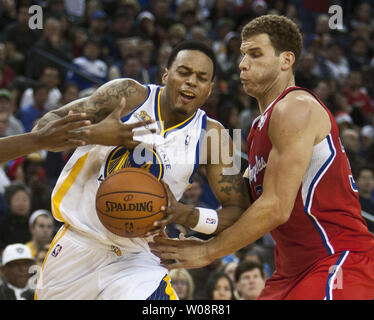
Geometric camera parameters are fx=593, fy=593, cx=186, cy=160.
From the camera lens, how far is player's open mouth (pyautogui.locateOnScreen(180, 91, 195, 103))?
3.68 meters

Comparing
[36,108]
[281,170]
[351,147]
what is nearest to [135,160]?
[281,170]

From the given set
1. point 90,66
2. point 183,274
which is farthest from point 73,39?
point 183,274

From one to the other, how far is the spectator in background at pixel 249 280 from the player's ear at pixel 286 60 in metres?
2.54

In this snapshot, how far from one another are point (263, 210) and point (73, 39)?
732cm

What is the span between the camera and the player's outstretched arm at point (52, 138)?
3.14 metres

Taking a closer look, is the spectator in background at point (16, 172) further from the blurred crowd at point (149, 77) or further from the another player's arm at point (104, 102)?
the another player's arm at point (104, 102)

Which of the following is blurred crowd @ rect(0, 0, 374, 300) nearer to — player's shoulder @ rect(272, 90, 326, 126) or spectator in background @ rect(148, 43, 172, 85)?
spectator in background @ rect(148, 43, 172, 85)

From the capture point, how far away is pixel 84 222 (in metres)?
3.51

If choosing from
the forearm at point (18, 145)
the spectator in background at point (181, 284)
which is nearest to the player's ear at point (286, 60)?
the forearm at point (18, 145)

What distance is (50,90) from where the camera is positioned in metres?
8.12

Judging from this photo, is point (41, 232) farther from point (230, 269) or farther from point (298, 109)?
point (298, 109)

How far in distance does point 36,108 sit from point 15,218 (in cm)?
198

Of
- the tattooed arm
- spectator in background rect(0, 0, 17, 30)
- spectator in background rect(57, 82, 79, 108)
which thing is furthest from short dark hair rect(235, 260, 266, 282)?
spectator in background rect(0, 0, 17, 30)

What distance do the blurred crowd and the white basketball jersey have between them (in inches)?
77.6
